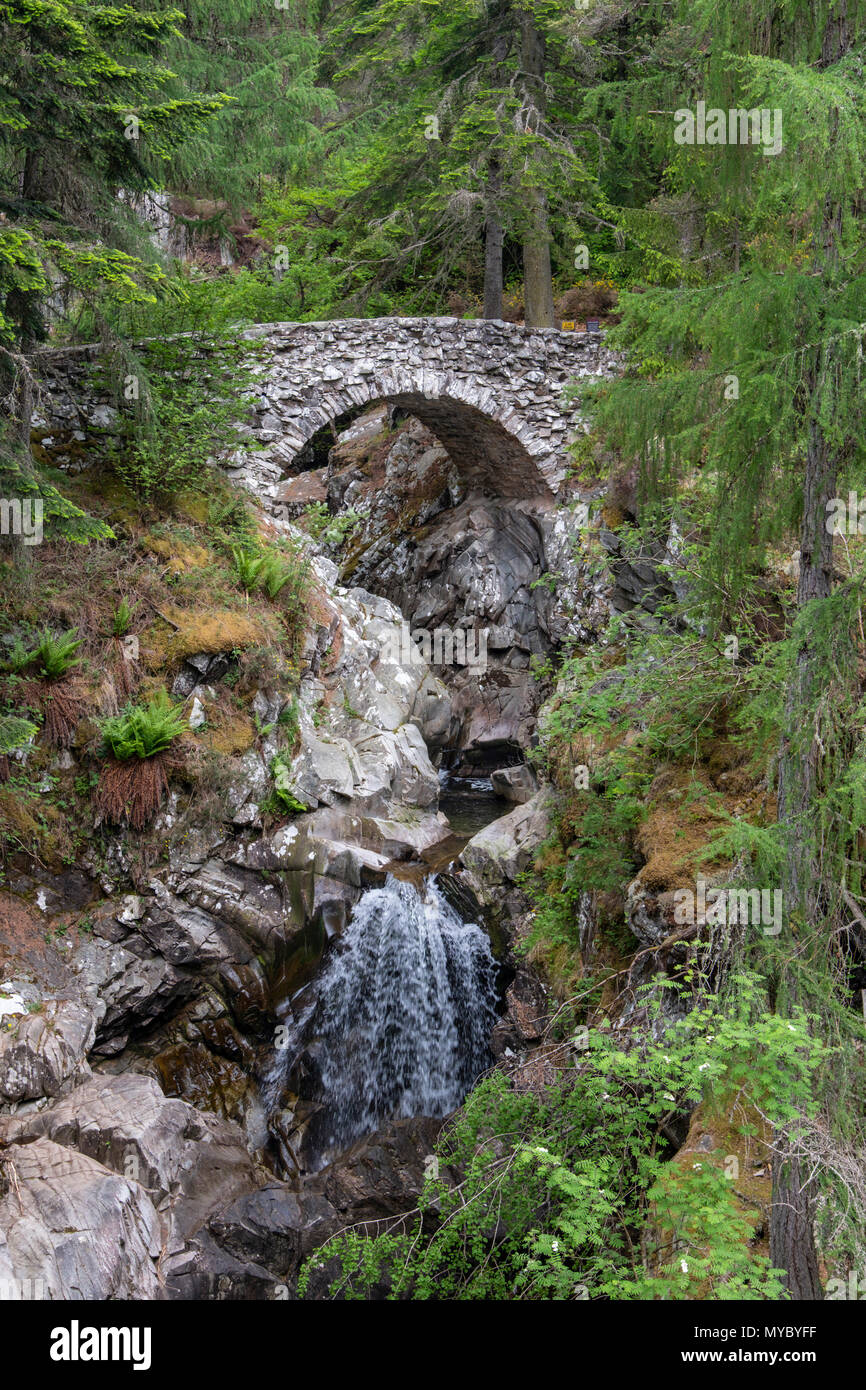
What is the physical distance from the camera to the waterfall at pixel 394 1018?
9.53 m

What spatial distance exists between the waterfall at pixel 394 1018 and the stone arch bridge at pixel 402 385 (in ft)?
21.3

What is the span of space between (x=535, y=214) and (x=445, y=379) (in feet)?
10.2

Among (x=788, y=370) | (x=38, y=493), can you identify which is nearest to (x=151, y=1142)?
(x=38, y=493)

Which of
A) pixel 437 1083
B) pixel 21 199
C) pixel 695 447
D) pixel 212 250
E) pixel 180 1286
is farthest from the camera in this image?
pixel 212 250

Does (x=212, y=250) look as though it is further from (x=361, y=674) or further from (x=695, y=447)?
(x=695, y=447)

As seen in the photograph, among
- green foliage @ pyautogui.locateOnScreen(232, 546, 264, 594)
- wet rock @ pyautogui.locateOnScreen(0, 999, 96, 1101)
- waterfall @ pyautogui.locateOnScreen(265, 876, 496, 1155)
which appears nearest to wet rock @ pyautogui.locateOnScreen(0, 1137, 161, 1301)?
wet rock @ pyautogui.locateOnScreen(0, 999, 96, 1101)

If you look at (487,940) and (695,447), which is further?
(487,940)

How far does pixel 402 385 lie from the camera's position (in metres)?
14.2

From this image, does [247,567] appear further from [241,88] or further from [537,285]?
[537,285]

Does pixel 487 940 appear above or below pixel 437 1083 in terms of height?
above

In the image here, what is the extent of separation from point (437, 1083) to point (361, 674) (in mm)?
5303

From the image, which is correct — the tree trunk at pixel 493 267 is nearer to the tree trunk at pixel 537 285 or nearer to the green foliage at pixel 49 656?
the tree trunk at pixel 537 285

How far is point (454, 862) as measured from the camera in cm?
1093
